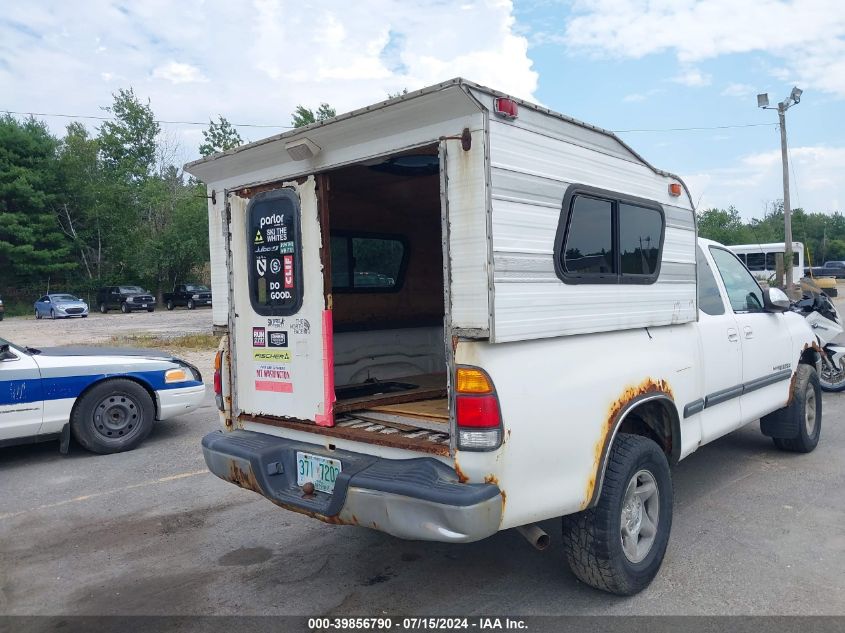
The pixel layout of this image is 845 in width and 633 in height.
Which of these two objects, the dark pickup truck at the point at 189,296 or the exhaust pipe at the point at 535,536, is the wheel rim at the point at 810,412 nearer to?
the exhaust pipe at the point at 535,536

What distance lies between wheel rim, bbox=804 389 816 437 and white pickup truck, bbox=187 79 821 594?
0.96m

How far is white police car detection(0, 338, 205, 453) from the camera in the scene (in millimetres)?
6031

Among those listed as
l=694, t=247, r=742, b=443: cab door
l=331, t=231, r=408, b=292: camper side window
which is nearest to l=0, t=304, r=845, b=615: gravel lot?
l=694, t=247, r=742, b=443: cab door

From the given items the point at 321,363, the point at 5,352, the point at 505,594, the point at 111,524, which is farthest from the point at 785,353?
the point at 5,352

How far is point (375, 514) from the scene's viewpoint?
2.90 m

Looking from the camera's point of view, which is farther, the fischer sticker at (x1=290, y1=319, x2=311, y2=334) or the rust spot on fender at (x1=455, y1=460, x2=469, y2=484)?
the fischer sticker at (x1=290, y1=319, x2=311, y2=334)

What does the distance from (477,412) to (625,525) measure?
1239 millimetres

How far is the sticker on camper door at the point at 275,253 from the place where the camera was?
3.71 meters

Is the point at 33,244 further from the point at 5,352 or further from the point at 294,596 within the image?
the point at 294,596

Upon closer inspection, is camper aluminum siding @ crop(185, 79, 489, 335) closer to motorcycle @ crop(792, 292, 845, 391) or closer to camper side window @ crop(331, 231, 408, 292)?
camper side window @ crop(331, 231, 408, 292)

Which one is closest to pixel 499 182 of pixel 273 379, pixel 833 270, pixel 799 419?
pixel 273 379

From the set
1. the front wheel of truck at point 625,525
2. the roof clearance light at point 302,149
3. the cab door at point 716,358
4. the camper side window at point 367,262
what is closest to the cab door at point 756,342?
the cab door at point 716,358

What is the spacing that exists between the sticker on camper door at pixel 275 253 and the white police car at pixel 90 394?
11.1 ft

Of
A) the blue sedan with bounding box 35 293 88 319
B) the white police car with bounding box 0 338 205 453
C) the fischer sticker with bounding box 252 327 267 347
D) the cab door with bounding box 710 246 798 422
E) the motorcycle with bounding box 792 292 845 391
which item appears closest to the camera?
the fischer sticker with bounding box 252 327 267 347
